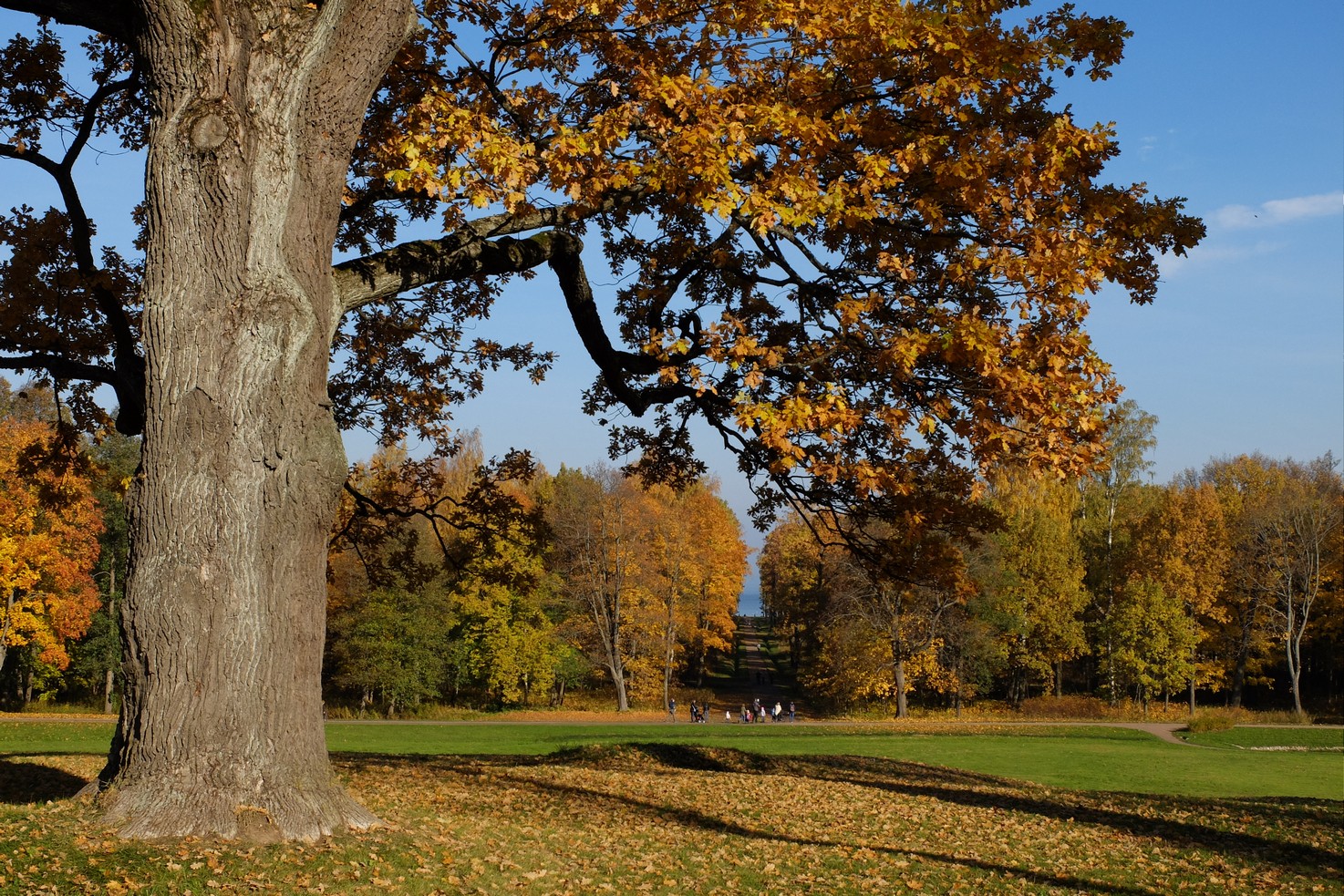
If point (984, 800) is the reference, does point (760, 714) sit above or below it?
below

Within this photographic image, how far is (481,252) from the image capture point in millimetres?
9570

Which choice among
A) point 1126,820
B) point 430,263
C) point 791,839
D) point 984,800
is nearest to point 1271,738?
point 984,800

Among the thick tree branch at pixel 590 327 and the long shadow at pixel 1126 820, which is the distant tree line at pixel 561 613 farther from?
the thick tree branch at pixel 590 327

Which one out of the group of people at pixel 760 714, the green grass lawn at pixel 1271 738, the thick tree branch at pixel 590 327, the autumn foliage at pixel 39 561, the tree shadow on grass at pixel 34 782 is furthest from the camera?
the group of people at pixel 760 714

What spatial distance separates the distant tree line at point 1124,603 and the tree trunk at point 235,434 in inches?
1371

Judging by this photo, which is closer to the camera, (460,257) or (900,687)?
(460,257)

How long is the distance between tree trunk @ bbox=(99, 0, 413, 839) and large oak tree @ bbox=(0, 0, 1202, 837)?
20 mm

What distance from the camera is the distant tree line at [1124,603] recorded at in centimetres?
4359

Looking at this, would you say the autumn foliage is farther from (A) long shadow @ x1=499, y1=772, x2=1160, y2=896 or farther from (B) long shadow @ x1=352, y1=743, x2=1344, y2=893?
(A) long shadow @ x1=499, y1=772, x2=1160, y2=896

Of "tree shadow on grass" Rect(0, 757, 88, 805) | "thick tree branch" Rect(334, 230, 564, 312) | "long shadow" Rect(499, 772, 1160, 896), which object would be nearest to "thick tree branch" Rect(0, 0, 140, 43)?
"thick tree branch" Rect(334, 230, 564, 312)

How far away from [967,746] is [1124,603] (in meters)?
22.1

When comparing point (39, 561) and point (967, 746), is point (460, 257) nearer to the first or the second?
point (967, 746)

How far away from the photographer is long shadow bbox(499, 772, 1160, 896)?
8.02 meters

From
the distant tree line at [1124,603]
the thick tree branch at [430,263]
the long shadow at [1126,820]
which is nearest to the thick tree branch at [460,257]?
the thick tree branch at [430,263]
